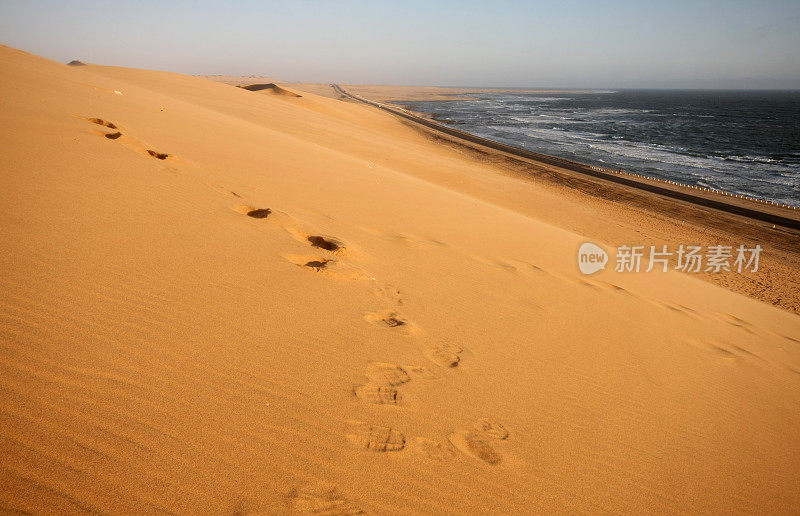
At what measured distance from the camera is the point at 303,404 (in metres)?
2.15

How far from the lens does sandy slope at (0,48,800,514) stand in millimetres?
1743

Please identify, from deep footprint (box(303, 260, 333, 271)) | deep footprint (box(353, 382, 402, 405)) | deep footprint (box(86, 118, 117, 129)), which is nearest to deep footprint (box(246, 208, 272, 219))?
deep footprint (box(303, 260, 333, 271))

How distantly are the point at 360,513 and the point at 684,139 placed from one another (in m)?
39.4

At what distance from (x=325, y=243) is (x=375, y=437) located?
2607 millimetres

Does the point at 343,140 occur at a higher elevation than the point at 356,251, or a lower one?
higher

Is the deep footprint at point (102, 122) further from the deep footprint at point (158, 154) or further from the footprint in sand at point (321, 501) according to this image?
the footprint in sand at point (321, 501)

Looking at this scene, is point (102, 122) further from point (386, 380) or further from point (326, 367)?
point (386, 380)

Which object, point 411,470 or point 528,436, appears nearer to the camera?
point 411,470

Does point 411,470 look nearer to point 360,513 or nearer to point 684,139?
point 360,513

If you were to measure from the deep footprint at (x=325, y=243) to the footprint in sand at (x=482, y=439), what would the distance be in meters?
2.43

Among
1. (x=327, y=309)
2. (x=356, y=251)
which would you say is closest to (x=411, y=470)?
(x=327, y=309)

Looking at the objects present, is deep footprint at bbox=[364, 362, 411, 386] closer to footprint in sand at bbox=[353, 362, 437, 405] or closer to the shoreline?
footprint in sand at bbox=[353, 362, 437, 405]

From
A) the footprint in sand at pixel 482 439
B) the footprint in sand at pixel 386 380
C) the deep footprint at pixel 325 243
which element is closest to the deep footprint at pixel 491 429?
the footprint in sand at pixel 482 439

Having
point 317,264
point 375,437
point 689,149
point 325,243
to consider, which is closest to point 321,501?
point 375,437
